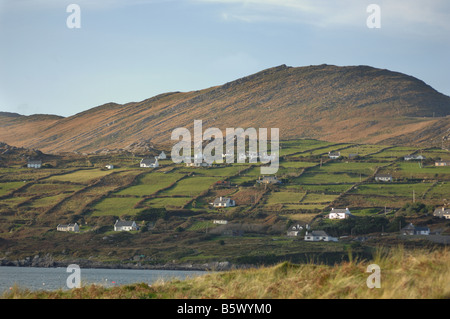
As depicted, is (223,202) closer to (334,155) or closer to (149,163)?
(149,163)

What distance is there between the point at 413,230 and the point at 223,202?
29.1 metres

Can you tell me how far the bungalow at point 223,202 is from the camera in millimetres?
99250

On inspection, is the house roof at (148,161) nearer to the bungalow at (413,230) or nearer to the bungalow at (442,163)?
the bungalow at (442,163)

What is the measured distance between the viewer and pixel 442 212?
91375mm

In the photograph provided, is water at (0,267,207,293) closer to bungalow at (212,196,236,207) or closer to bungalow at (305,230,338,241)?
bungalow at (305,230,338,241)

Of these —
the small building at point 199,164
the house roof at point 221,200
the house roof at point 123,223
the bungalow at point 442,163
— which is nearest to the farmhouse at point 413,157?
the bungalow at point 442,163

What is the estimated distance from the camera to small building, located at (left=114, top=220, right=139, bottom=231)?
88938mm

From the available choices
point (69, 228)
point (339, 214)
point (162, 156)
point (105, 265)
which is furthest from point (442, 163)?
point (105, 265)

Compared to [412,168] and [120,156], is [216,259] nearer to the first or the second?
[412,168]

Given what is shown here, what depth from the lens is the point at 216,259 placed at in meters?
73.4

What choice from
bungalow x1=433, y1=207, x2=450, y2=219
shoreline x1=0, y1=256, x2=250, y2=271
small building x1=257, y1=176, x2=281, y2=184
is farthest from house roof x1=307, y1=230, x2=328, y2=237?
small building x1=257, y1=176, x2=281, y2=184

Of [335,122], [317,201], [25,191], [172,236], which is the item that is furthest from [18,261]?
[335,122]
